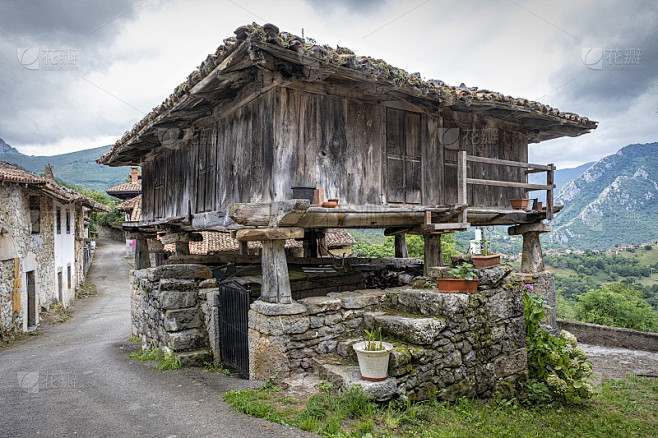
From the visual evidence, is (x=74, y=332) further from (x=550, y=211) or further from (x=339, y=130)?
(x=550, y=211)

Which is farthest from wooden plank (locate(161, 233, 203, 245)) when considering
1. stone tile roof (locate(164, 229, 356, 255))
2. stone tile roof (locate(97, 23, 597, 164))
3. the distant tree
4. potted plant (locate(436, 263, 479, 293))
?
the distant tree

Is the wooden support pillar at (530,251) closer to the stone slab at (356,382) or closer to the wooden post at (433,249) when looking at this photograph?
the wooden post at (433,249)

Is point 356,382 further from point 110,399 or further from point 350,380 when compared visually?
point 110,399

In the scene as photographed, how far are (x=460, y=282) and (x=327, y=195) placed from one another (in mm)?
1991

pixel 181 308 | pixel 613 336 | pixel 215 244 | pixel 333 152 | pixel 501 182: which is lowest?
pixel 613 336

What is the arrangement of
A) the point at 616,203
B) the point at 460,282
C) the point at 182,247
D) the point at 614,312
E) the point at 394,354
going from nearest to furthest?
the point at 394,354 < the point at 460,282 < the point at 182,247 < the point at 614,312 < the point at 616,203

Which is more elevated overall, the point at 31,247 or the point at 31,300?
the point at 31,247

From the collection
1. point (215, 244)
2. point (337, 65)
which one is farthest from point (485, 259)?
point (215, 244)

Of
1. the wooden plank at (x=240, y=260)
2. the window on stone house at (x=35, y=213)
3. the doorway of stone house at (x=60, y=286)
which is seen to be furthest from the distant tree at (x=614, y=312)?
the doorway of stone house at (x=60, y=286)

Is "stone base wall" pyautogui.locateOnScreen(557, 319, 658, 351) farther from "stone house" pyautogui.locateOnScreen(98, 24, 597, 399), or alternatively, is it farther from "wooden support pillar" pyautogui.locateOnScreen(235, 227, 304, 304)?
"wooden support pillar" pyautogui.locateOnScreen(235, 227, 304, 304)

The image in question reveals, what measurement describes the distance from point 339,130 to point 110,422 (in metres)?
4.24

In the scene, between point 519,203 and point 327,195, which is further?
point 519,203

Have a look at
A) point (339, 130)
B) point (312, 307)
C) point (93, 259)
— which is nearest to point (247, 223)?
point (312, 307)

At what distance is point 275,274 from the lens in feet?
16.5
